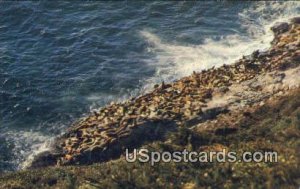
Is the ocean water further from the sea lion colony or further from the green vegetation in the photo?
the green vegetation

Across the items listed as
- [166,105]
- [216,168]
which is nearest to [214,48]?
[166,105]

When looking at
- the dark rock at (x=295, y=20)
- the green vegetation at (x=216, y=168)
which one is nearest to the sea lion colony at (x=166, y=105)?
the green vegetation at (x=216, y=168)

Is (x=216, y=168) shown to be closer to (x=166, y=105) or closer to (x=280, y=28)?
(x=166, y=105)

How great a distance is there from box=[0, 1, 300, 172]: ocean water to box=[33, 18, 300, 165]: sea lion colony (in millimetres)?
2355

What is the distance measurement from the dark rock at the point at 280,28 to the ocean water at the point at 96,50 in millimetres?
991

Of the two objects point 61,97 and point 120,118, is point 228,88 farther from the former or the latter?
point 61,97

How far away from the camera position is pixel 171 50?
1939 inches

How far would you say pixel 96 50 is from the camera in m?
50.6

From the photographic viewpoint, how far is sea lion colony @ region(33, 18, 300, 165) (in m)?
36.5

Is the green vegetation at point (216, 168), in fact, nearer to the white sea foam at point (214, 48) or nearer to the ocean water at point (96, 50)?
the ocean water at point (96, 50)

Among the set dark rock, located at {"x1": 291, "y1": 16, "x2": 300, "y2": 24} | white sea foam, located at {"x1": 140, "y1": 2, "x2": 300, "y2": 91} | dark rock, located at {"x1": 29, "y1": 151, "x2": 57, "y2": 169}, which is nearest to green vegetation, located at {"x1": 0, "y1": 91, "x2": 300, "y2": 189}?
dark rock, located at {"x1": 29, "y1": 151, "x2": 57, "y2": 169}

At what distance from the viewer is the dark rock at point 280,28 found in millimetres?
49844

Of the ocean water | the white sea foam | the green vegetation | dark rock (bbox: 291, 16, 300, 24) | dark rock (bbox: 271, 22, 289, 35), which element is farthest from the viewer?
dark rock (bbox: 291, 16, 300, 24)

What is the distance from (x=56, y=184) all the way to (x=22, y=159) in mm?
9204
